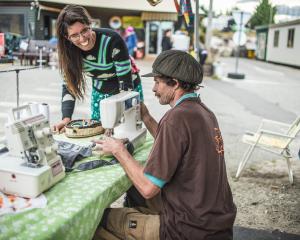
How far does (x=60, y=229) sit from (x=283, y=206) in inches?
115

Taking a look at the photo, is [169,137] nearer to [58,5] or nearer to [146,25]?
[58,5]

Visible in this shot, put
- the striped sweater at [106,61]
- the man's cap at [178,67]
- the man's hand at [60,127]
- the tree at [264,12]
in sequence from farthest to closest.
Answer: the tree at [264,12]
the striped sweater at [106,61]
the man's hand at [60,127]
the man's cap at [178,67]

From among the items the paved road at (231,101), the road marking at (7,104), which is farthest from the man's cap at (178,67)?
the road marking at (7,104)

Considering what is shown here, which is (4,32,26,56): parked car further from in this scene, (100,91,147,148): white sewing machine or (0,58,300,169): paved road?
(100,91,147,148): white sewing machine

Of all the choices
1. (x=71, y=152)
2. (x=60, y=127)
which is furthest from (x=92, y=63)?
(x=71, y=152)

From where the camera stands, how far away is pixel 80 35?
235cm

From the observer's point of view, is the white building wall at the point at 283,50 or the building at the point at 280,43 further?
the building at the point at 280,43

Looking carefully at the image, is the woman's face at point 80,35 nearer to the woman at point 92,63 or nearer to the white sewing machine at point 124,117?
the woman at point 92,63

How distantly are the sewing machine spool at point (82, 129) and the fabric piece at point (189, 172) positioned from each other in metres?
0.85

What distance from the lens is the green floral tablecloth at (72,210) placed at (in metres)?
1.31

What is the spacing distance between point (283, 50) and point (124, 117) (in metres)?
22.8

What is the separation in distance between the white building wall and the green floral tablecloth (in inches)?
821

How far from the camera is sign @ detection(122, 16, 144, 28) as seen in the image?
2383 centimetres

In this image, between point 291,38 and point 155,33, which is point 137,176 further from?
point 155,33
